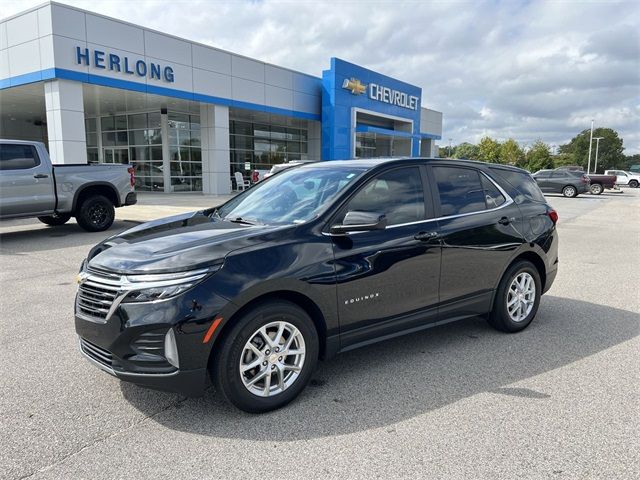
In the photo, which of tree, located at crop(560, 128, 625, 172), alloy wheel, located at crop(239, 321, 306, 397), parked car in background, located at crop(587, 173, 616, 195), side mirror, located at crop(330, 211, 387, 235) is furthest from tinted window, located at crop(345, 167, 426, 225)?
tree, located at crop(560, 128, 625, 172)

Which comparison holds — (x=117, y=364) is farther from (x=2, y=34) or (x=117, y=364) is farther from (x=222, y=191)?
(x=222, y=191)

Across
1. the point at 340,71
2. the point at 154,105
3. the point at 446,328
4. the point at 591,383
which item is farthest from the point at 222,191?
the point at 591,383

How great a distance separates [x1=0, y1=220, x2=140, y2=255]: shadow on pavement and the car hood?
6.94m

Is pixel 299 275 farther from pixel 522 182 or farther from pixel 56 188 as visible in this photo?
pixel 56 188

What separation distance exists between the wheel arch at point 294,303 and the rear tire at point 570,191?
29.3 meters

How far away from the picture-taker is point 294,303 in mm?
3371

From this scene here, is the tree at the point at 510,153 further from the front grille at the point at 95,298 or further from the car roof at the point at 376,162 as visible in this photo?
the front grille at the point at 95,298

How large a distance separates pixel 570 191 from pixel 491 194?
1080 inches

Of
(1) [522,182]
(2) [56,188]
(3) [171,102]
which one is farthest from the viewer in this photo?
(3) [171,102]

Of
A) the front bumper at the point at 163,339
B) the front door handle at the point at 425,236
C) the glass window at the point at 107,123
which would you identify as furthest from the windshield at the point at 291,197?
the glass window at the point at 107,123

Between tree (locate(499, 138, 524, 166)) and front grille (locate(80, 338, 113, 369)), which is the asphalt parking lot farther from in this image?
tree (locate(499, 138, 524, 166))

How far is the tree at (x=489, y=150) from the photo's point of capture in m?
87.8

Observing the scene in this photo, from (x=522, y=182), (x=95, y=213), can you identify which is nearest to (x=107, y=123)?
(x=95, y=213)

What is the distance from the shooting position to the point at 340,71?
96.4 ft
